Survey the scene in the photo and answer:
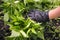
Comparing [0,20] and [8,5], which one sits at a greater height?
[8,5]

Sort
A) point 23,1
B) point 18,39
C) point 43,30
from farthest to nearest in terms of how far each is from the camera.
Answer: point 23,1
point 43,30
point 18,39

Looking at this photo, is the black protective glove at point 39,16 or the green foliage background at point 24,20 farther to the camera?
the black protective glove at point 39,16

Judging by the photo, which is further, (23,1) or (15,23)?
(23,1)

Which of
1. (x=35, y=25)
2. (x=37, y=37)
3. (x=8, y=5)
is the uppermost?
(x=8, y=5)

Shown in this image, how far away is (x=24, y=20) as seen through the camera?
221cm

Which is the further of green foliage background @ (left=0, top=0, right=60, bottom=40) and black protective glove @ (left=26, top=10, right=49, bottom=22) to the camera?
black protective glove @ (left=26, top=10, right=49, bottom=22)

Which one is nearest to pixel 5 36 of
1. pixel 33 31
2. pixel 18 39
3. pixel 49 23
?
pixel 18 39

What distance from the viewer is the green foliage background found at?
2.07 meters

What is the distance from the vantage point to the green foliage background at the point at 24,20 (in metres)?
2.07

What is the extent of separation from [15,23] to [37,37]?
31cm

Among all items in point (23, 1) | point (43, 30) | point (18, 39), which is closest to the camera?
point (18, 39)

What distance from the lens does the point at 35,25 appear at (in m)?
2.13

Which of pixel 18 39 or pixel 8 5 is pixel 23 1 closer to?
pixel 8 5

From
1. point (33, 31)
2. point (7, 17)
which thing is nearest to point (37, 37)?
point (33, 31)
